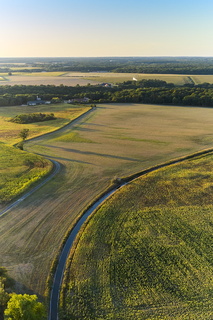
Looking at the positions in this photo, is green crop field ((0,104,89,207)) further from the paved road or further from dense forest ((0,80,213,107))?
dense forest ((0,80,213,107))

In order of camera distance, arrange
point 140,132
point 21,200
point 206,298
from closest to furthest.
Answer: point 206,298
point 21,200
point 140,132

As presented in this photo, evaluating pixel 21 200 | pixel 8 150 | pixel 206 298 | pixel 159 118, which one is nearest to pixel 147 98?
pixel 159 118

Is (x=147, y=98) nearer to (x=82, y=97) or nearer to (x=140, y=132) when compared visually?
(x=82, y=97)

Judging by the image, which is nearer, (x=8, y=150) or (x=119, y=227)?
(x=119, y=227)

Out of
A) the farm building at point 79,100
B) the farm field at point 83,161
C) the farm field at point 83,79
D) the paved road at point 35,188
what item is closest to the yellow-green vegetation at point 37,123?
the farm field at point 83,161

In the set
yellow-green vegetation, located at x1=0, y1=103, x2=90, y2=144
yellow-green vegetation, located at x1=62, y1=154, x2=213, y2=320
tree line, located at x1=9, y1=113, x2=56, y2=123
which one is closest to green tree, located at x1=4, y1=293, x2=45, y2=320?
yellow-green vegetation, located at x1=62, y1=154, x2=213, y2=320

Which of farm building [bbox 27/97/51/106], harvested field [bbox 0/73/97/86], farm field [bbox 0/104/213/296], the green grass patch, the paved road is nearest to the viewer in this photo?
farm field [bbox 0/104/213/296]
